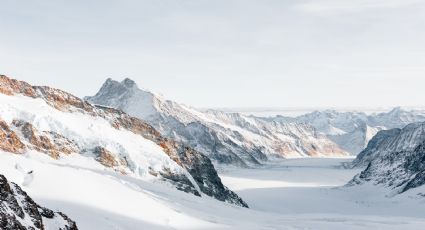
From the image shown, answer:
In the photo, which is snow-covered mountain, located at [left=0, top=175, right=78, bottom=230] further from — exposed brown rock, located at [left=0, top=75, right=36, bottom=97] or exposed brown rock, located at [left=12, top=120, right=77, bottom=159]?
exposed brown rock, located at [left=0, top=75, right=36, bottom=97]

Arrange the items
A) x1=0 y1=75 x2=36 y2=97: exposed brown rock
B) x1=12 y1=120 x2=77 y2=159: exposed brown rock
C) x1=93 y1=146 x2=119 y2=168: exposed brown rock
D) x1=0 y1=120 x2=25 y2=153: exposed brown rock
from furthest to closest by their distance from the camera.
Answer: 1. x1=0 y1=75 x2=36 y2=97: exposed brown rock
2. x1=93 y1=146 x2=119 y2=168: exposed brown rock
3. x1=12 y1=120 x2=77 y2=159: exposed brown rock
4. x1=0 y1=120 x2=25 y2=153: exposed brown rock

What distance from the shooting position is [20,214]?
96.5ft

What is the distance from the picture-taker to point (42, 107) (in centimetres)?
10975

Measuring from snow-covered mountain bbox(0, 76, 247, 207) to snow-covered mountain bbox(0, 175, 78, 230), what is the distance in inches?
2248

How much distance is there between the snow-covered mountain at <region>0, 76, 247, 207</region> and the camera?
99.0 m

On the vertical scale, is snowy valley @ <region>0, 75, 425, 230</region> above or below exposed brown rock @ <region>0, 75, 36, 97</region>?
below

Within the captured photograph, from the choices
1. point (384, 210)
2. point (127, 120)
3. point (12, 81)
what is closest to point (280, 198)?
point (384, 210)

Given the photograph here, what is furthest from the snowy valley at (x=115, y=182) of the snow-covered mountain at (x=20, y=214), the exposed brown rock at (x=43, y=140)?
the exposed brown rock at (x=43, y=140)

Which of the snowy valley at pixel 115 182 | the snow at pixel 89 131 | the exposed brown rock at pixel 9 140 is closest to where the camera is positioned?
the snowy valley at pixel 115 182

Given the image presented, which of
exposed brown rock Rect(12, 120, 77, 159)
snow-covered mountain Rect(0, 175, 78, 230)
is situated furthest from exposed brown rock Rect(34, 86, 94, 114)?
snow-covered mountain Rect(0, 175, 78, 230)

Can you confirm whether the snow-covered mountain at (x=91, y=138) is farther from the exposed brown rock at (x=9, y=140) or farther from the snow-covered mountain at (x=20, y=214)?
the snow-covered mountain at (x=20, y=214)

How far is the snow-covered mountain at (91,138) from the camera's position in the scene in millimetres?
99000

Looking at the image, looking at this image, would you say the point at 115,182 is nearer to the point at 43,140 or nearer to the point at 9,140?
the point at 9,140

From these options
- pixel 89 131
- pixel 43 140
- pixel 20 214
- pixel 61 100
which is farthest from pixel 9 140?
pixel 20 214
